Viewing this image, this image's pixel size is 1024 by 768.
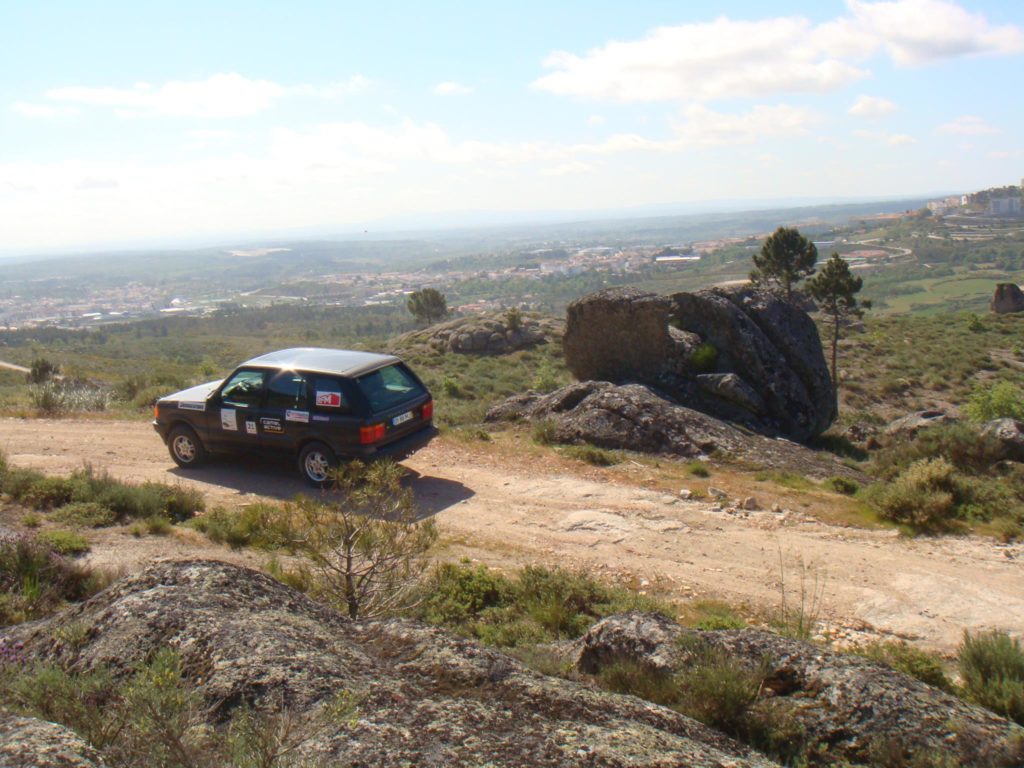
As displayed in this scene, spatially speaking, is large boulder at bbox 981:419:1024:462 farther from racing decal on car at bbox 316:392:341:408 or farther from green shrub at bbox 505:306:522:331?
green shrub at bbox 505:306:522:331

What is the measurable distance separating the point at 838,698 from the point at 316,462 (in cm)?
781

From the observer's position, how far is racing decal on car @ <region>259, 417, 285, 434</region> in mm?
10516

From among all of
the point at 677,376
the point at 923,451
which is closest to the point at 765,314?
the point at 677,376

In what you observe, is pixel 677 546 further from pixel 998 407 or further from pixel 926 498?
pixel 998 407

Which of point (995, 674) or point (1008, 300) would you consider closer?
point (995, 674)

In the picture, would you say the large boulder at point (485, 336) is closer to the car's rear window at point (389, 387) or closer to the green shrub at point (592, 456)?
the green shrub at point (592, 456)

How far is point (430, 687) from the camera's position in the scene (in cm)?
375

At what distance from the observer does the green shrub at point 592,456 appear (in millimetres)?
11969

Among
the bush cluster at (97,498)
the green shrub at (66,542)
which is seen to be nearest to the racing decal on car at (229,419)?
the bush cluster at (97,498)

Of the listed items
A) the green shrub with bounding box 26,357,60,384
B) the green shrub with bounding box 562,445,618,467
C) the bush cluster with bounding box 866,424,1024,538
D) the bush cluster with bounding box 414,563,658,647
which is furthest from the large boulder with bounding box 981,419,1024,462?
the green shrub with bounding box 26,357,60,384

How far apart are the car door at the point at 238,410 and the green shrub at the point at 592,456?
194 inches

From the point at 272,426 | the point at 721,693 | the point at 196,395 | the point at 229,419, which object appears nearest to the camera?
the point at 721,693

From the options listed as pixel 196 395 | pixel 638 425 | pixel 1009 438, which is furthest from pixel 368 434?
pixel 1009 438

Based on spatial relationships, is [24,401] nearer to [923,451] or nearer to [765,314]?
[765,314]
